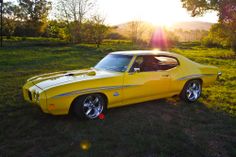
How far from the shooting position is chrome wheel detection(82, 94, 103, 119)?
4.96 metres

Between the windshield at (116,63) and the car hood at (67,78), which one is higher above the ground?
the windshield at (116,63)

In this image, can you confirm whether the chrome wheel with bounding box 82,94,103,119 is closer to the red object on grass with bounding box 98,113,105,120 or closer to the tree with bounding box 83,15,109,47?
the red object on grass with bounding box 98,113,105,120

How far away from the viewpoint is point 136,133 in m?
4.48

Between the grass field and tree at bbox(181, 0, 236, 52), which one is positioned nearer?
the grass field

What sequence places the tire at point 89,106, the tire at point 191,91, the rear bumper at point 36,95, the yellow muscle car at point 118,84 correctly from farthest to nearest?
1. the tire at point 191,91
2. the tire at point 89,106
3. the yellow muscle car at point 118,84
4. the rear bumper at point 36,95

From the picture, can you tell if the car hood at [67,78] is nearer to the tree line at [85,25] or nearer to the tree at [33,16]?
the tree line at [85,25]

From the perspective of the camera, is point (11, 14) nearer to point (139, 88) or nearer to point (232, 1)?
point (232, 1)

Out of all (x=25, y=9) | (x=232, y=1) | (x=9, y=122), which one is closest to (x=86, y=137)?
(x=9, y=122)

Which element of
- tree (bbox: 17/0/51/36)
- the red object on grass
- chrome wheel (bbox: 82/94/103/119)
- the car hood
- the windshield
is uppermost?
tree (bbox: 17/0/51/36)

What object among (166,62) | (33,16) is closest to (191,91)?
(166,62)

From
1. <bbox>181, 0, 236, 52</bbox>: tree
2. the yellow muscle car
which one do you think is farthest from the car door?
<bbox>181, 0, 236, 52</bbox>: tree

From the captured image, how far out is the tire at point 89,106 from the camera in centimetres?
478


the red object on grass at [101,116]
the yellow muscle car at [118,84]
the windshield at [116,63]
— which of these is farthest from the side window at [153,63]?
the red object on grass at [101,116]

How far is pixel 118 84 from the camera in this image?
205 inches
